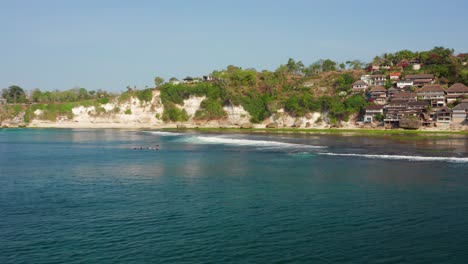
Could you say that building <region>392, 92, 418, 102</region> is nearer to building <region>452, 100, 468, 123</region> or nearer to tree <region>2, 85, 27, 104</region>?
building <region>452, 100, 468, 123</region>

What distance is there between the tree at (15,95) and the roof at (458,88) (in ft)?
462

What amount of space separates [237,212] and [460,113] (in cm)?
7644

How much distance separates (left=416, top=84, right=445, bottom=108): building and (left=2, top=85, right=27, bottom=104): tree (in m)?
135

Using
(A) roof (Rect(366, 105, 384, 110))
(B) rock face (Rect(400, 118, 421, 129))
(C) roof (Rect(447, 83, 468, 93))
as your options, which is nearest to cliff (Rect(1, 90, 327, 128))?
(A) roof (Rect(366, 105, 384, 110))

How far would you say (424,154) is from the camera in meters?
46.9

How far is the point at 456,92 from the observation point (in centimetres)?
9156

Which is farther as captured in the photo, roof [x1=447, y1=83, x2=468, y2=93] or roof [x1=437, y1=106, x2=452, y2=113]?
roof [x1=447, y1=83, x2=468, y2=93]

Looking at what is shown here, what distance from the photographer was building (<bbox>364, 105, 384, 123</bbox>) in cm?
9400

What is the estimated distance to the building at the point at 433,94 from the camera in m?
92.1

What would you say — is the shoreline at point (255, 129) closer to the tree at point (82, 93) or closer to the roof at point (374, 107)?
the roof at point (374, 107)

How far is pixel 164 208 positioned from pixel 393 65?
117844 mm

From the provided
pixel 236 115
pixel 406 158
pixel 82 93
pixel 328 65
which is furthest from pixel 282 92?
pixel 82 93

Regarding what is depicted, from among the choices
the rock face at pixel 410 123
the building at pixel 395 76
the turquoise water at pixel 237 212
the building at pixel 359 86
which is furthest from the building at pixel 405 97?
the turquoise water at pixel 237 212

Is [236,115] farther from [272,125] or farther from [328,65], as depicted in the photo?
[328,65]
